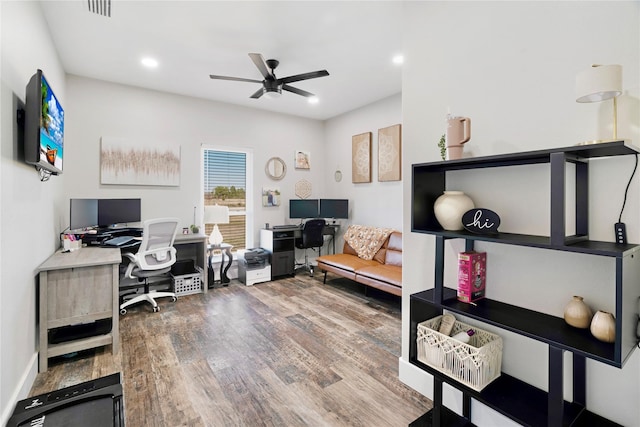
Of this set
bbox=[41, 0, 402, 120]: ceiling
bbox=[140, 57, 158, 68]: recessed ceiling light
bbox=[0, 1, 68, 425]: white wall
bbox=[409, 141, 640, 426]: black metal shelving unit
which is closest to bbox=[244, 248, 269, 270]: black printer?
bbox=[41, 0, 402, 120]: ceiling

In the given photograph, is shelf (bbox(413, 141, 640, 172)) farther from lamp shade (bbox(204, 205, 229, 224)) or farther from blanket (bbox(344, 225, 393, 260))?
lamp shade (bbox(204, 205, 229, 224))

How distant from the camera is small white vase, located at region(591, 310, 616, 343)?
1.13 meters

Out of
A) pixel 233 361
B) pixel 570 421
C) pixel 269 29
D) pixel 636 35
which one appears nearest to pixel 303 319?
pixel 233 361

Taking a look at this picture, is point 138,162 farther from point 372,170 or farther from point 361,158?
point 372,170

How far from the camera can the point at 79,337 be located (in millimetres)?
2479

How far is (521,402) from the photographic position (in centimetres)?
139

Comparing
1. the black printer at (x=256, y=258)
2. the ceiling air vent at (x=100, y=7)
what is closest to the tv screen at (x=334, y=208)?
the black printer at (x=256, y=258)

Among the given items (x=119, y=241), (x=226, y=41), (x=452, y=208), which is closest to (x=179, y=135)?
(x=119, y=241)

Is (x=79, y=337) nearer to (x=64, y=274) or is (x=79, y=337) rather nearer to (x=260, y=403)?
(x=64, y=274)

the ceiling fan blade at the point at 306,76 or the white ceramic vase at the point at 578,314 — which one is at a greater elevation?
the ceiling fan blade at the point at 306,76

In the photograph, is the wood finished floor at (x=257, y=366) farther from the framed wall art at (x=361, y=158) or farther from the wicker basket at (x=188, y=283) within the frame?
the framed wall art at (x=361, y=158)

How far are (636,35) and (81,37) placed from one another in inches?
158

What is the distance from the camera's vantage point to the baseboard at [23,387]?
5.43 ft

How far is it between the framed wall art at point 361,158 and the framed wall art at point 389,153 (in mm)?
244
